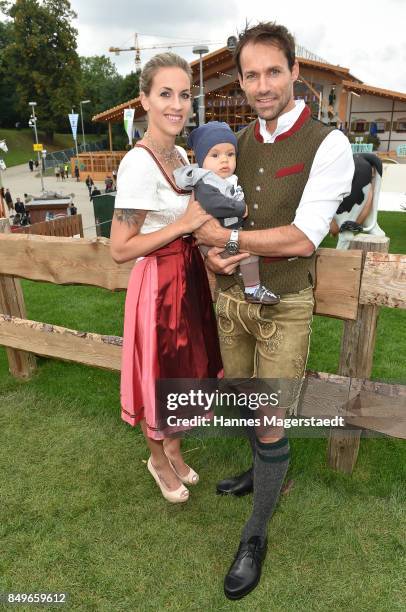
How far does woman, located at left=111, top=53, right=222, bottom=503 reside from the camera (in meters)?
1.99

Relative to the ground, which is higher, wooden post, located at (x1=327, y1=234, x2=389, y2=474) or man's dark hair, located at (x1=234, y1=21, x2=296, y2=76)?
man's dark hair, located at (x1=234, y1=21, x2=296, y2=76)

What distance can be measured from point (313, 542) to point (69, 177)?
40.4 metres

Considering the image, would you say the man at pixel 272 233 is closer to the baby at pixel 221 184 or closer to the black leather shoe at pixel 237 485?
the baby at pixel 221 184

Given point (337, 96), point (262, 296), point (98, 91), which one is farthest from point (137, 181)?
point (98, 91)

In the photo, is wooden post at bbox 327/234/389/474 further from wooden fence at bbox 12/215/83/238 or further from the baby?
wooden fence at bbox 12/215/83/238

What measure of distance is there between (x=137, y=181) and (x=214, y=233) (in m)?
0.39

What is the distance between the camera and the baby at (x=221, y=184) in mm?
1888

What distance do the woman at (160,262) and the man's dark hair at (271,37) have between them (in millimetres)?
334

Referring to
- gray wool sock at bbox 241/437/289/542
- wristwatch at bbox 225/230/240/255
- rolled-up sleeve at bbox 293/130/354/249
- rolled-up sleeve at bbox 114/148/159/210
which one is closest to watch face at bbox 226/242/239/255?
wristwatch at bbox 225/230/240/255

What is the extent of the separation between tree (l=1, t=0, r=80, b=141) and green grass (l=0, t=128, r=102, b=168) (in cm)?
231

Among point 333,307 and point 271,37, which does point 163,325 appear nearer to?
point 333,307

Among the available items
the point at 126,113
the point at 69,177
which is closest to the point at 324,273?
the point at 126,113

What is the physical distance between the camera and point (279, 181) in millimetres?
1876

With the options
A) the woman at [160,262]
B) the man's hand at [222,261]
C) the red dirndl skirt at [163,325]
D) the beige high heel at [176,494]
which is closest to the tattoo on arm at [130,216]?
the woman at [160,262]
